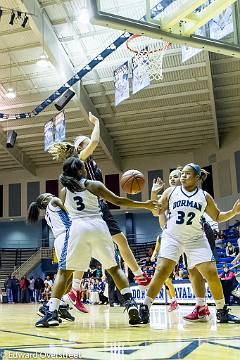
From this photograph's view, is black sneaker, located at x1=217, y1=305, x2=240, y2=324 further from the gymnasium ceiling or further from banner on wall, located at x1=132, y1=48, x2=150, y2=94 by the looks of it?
the gymnasium ceiling

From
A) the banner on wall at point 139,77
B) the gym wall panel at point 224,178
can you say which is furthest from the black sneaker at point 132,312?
the gym wall panel at point 224,178

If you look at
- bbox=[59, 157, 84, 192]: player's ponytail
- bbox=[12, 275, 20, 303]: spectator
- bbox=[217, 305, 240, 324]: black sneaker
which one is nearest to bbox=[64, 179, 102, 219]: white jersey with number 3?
bbox=[59, 157, 84, 192]: player's ponytail

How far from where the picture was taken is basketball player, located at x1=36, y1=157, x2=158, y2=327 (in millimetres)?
4242

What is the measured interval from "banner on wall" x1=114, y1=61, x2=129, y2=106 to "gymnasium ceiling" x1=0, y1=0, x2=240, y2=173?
4.68ft

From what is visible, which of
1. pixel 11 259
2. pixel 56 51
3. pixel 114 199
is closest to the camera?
pixel 114 199

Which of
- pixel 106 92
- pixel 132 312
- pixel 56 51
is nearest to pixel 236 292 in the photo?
pixel 132 312

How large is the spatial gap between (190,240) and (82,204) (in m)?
1.21

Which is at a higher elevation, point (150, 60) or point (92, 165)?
point (150, 60)

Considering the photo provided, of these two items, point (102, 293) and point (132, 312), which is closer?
point (132, 312)

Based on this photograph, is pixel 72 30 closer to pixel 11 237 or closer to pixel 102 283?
pixel 102 283

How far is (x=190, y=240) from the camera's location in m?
4.71

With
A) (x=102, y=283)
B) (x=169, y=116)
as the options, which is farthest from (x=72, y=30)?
(x=102, y=283)

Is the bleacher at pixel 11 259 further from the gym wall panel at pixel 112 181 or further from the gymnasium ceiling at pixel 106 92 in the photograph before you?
the gym wall panel at pixel 112 181

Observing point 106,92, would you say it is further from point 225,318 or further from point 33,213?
point 225,318
